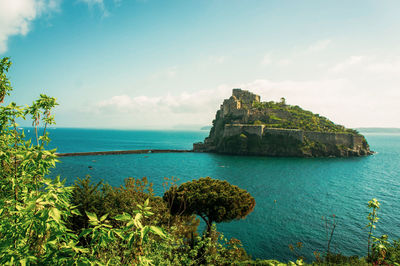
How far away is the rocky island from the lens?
3425 inches

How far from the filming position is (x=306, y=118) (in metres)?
109

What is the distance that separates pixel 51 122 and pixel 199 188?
16.6 metres

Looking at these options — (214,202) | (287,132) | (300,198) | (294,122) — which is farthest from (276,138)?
(214,202)

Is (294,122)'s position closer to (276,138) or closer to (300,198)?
(276,138)

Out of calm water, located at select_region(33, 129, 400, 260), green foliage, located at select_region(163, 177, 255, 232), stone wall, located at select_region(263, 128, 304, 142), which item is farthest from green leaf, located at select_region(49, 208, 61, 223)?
stone wall, located at select_region(263, 128, 304, 142)

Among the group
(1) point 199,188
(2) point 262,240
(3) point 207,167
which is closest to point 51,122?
(1) point 199,188

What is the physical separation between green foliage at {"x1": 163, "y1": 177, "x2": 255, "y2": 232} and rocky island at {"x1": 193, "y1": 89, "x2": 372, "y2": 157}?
71.2 meters

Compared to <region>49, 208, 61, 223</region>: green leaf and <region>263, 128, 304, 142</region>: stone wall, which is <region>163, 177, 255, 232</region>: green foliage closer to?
<region>49, 208, 61, 223</region>: green leaf

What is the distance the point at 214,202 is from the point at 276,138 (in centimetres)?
7675

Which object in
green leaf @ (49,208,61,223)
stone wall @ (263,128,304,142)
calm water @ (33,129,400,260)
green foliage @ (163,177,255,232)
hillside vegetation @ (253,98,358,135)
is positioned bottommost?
calm water @ (33,129,400,260)

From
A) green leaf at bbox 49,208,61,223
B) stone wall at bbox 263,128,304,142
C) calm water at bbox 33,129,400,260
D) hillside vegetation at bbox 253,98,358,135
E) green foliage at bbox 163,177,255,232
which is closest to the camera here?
green leaf at bbox 49,208,61,223

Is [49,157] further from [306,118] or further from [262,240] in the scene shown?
[306,118]

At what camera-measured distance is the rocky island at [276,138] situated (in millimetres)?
87000

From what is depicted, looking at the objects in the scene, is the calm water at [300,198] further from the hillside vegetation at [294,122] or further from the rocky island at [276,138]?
the hillside vegetation at [294,122]
